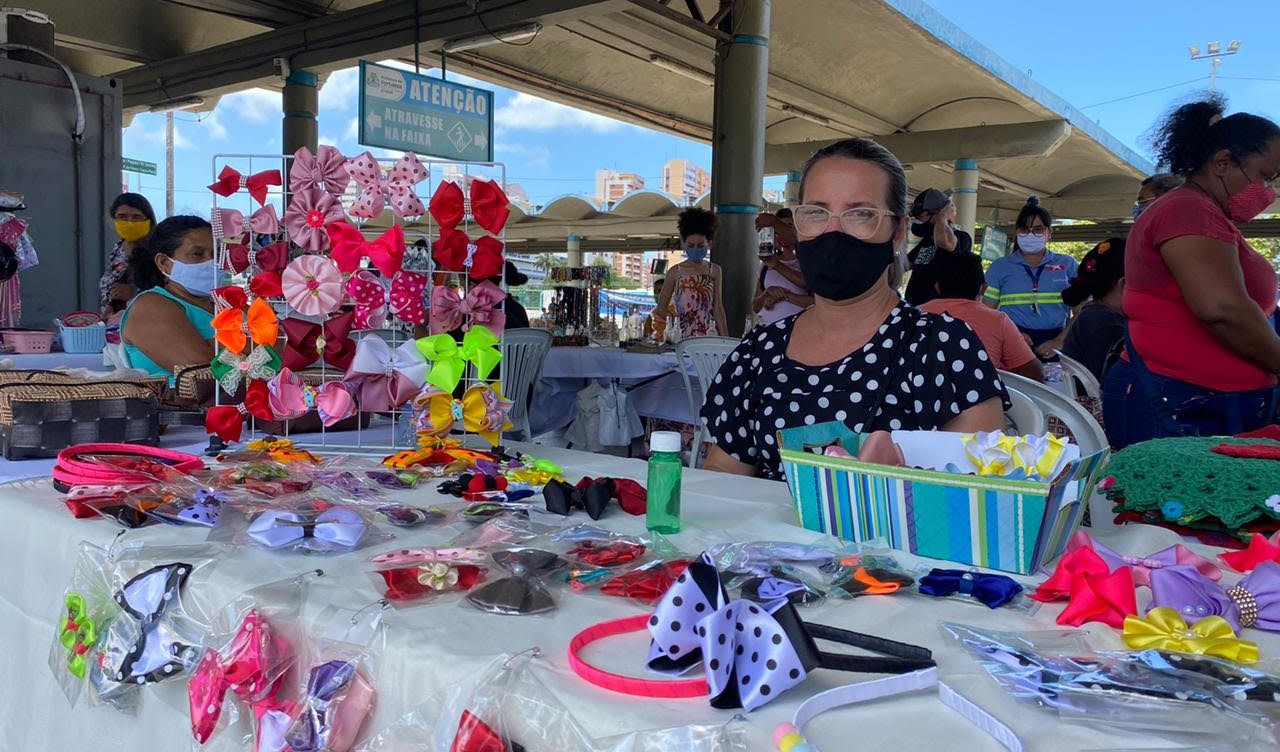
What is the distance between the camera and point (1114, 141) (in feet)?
49.9

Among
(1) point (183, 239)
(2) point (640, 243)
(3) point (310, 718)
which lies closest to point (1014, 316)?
(1) point (183, 239)

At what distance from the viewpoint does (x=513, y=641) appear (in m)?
0.84

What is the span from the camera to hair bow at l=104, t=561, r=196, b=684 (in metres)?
1.10

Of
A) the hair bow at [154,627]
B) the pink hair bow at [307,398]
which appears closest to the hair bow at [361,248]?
the pink hair bow at [307,398]

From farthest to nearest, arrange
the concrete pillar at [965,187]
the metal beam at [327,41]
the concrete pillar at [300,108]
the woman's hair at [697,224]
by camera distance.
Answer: the concrete pillar at [965,187]
the concrete pillar at [300,108]
the metal beam at [327,41]
the woman's hair at [697,224]

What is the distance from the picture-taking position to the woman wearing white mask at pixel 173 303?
2.69 metres

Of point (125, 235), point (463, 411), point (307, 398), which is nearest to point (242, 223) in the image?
point (307, 398)

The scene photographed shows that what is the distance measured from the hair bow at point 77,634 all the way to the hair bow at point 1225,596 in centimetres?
136

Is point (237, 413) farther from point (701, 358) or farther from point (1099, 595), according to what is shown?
point (701, 358)

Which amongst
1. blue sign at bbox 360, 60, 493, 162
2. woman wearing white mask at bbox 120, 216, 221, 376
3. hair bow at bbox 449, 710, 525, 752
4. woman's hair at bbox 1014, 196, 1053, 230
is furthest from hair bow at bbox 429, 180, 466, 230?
woman's hair at bbox 1014, 196, 1053, 230

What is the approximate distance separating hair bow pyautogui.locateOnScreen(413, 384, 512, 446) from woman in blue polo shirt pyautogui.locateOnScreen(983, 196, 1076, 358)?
4.18 meters

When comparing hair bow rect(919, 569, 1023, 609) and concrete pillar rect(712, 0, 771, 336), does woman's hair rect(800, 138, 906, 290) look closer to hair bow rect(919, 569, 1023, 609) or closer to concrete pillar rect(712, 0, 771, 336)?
hair bow rect(919, 569, 1023, 609)

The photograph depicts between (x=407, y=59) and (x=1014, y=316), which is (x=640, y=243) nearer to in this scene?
(x=407, y=59)

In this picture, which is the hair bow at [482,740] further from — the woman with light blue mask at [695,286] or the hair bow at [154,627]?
the woman with light blue mask at [695,286]
